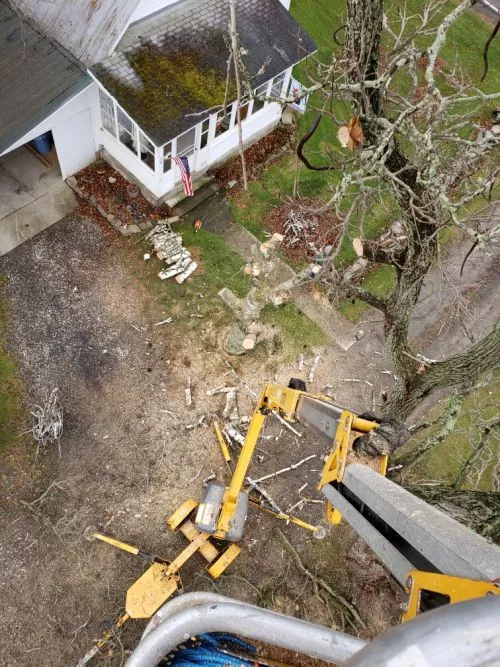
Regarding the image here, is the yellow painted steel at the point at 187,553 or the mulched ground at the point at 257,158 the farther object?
the mulched ground at the point at 257,158

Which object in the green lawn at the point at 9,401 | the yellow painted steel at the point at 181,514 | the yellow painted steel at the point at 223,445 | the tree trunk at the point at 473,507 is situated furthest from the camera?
the yellow painted steel at the point at 223,445

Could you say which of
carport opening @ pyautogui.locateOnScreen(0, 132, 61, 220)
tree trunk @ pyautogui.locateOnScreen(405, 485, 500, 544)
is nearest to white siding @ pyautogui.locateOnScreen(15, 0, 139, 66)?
carport opening @ pyautogui.locateOnScreen(0, 132, 61, 220)

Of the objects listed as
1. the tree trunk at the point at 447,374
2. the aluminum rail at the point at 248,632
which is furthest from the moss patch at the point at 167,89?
the aluminum rail at the point at 248,632

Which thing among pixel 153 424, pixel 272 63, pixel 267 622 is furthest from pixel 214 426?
pixel 272 63

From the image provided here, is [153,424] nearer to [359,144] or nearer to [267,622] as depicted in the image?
[267,622]

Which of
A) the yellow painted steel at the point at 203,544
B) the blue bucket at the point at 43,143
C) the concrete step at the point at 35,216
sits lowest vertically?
the yellow painted steel at the point at 203,544

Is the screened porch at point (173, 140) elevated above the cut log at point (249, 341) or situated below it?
above

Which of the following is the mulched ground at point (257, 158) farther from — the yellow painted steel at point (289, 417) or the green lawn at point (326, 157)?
the yellow painted steel at point (289, 417)
